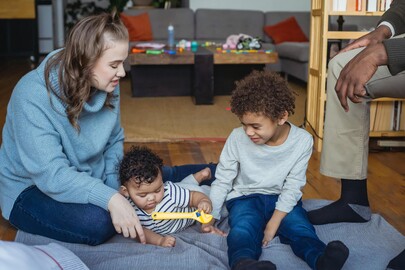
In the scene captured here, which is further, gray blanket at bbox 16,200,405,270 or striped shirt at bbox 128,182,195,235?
striped shirt at bbox 128,182,195,235

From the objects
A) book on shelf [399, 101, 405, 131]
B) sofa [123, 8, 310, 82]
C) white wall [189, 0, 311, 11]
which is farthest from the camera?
white wall [189, 0, 311, 11]

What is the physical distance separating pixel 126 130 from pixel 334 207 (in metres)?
1.87

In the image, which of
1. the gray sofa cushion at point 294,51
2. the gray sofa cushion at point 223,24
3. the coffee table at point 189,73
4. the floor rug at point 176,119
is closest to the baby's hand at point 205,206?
the floor rug at point 176,119

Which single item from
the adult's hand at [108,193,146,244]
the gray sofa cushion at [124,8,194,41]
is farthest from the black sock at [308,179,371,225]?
the gray sofa cushion at [124,8,194,41]

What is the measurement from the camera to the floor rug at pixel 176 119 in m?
3.53

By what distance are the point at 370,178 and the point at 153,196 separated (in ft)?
4.05

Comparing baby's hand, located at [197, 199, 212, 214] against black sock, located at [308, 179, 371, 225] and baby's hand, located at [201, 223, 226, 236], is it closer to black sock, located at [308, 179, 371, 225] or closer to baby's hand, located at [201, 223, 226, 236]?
baby's hand, located at [201, 223, 226, 236]

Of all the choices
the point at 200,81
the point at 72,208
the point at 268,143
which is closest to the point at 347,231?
the point at 268,143

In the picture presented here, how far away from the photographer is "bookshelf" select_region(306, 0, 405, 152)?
3.14m

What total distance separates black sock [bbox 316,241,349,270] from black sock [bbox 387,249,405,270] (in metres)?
0.18

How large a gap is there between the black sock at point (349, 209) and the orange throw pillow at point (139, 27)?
187 inches

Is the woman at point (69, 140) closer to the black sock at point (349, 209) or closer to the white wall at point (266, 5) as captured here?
the black sock at point (349, 209)

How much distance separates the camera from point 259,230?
73.5 inches

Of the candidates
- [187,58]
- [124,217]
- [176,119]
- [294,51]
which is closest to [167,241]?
[124,217]
